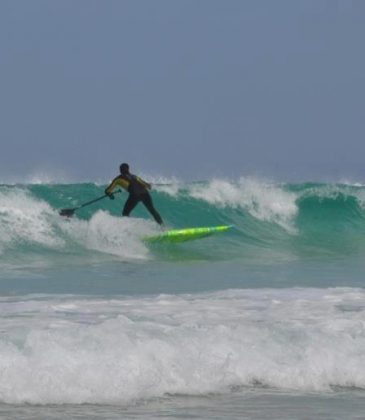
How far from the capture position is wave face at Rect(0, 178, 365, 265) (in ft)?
53.3

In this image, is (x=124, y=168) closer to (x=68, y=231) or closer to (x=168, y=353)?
(x=68, y=231)

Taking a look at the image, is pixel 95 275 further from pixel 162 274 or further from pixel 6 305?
pixel 6 305

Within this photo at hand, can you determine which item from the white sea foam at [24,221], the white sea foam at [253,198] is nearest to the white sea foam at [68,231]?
the white sea foam at [24,221]

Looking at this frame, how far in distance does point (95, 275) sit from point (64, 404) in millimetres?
6631

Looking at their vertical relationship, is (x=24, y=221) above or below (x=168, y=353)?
above

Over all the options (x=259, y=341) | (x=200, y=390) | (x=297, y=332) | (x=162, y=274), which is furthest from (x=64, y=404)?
(x=162, y=274)

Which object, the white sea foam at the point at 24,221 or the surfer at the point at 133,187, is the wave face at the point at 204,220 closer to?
the white sea foam at the point at 24,221

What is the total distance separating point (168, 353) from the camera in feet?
22.3

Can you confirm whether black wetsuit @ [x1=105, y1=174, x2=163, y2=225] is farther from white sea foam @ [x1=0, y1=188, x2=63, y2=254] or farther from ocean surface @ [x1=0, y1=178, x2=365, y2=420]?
white sea foam @ [x1=0, y1=188, x2=63, y2=254]

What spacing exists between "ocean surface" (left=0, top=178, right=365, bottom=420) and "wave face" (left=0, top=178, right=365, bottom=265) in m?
0.06

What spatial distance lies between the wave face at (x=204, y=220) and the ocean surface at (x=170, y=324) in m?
0.06

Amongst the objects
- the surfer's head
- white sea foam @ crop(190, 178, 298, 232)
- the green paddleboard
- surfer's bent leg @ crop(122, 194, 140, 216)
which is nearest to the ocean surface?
the green paddleboard

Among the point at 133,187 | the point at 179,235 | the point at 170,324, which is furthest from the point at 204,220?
the point at 170,324

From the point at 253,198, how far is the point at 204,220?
2.65 m
